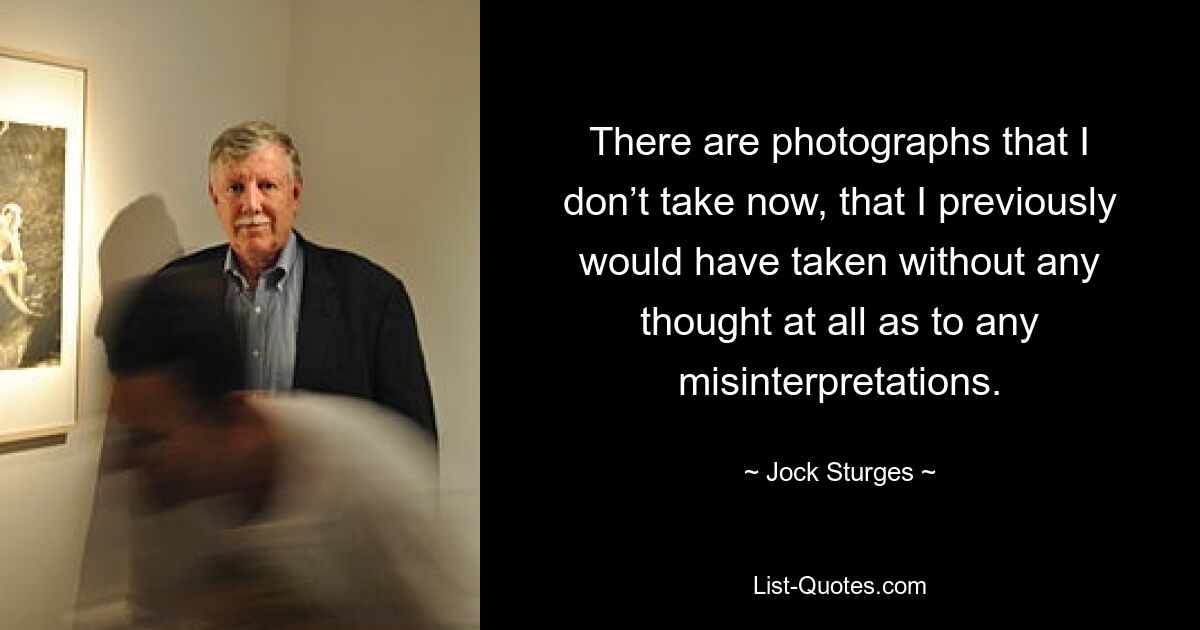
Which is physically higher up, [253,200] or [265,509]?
[253,200]

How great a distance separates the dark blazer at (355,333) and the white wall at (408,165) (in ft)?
0.21

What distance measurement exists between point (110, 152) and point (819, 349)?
0.97 meters

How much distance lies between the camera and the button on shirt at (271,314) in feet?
5.46

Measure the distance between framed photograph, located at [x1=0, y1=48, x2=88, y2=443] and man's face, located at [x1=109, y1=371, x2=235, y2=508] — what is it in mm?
538

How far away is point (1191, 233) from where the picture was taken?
1.59 meters

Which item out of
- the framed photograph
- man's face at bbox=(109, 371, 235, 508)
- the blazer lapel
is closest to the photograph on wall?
the framed photograph

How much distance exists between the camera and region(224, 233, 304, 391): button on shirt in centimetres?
166

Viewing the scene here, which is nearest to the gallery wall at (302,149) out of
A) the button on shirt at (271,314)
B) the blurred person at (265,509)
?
the button on shirt at (271,314)

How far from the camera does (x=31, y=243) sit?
4.99 feet

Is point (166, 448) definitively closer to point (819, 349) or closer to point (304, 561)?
point (304, 561)

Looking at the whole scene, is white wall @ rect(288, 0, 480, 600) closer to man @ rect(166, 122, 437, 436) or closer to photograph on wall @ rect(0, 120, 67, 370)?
man @ rect(166, 122, 437, 436)

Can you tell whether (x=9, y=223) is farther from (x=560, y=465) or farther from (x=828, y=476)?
(x=828, y=476)

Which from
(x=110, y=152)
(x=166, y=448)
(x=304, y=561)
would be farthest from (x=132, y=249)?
(x=304, y=561)

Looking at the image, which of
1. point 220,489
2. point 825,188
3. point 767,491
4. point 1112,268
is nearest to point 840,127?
point 825,188
